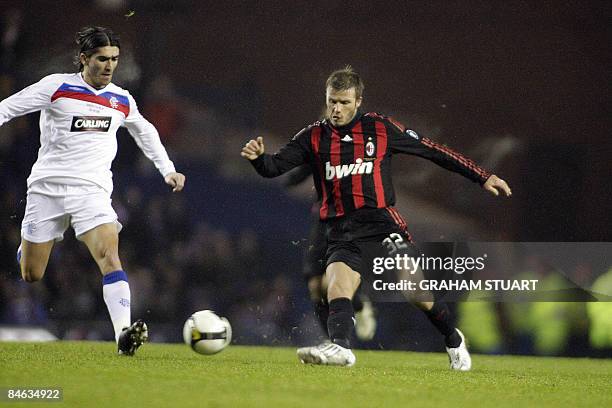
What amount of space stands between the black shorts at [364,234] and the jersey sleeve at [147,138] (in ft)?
3.78

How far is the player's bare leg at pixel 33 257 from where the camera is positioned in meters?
5.89

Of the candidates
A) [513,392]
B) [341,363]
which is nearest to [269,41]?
[341,363]

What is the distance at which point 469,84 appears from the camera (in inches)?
344

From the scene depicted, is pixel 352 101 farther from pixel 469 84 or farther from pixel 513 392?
pixel 469 84

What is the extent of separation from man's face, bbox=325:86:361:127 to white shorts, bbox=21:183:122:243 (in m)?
1.43

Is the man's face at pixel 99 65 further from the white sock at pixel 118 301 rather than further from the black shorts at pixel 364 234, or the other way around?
the black shorts at pixel 364 234

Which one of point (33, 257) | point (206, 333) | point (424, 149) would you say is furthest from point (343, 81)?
point (33, 257)

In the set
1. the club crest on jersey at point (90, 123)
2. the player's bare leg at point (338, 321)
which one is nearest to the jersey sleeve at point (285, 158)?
the player's bare leg at point (338, 321)

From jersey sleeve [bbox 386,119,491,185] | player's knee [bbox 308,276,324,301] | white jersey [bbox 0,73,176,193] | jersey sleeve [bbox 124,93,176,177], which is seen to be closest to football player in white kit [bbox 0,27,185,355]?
white jersey [bbox 0,73,176,193]

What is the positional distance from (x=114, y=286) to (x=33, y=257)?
0.68 m

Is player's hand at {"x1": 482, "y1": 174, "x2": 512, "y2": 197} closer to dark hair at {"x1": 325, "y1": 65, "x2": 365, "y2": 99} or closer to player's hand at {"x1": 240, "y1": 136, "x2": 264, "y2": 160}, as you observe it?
dark hair at {"x1": 325, "y1": 65, "x2": 365, "y2": 99}

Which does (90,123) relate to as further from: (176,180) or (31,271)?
(31,271)

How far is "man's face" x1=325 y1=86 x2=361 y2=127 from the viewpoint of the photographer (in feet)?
18.3

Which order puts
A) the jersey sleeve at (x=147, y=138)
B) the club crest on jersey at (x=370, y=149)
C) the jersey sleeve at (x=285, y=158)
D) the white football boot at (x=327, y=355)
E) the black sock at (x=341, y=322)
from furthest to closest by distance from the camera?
the jersey sleeve at (x=147, y=138) < the club crest on jersey at (x=370, y=149) < the jersey sleeve at (x=285, y=158) < the black sock at (x=341, y=322) < the white football boot at (x=327, y=355)
